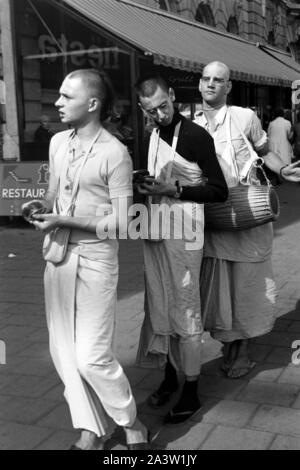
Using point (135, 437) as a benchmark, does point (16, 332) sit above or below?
below

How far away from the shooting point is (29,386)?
3756 millimetres

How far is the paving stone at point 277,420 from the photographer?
308cm

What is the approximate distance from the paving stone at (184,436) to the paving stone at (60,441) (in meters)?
0.41

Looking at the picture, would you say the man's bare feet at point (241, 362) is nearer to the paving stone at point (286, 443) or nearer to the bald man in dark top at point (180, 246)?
the bald man in dark top at point (180, 246)

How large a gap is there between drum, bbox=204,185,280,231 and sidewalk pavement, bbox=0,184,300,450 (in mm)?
959

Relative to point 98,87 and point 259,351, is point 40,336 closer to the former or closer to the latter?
point 259,351

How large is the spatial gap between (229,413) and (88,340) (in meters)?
1.04

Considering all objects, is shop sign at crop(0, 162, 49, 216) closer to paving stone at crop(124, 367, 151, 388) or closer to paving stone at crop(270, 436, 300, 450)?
paving stone at crop(124, 367, 151, 388)

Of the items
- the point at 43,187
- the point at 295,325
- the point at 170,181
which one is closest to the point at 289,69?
the point at 43,187

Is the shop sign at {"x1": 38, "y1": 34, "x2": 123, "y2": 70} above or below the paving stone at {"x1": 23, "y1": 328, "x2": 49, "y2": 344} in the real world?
above

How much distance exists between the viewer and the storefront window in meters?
10.6

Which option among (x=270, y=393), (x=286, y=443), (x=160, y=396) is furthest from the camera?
(x=270, y=393)

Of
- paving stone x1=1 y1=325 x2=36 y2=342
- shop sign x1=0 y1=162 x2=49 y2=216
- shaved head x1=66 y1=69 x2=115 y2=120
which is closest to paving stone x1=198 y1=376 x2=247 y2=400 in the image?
paving stone x1=1 y1=325 x2=36 y2=342

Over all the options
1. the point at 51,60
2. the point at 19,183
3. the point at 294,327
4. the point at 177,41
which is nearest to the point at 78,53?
the point at 51,60
